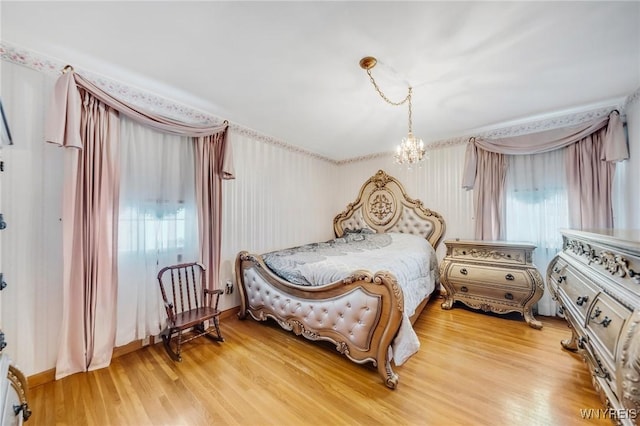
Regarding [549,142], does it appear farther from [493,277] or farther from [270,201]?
[270,201]

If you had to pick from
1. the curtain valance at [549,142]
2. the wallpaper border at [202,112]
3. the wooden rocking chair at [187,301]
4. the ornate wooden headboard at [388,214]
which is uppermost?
the wallpaper border at [202,112]

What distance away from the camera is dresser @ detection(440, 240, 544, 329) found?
2.62 metres

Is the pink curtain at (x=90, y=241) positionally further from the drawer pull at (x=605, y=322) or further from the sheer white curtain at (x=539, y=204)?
the sheer white curtain at (x=539, y=204)

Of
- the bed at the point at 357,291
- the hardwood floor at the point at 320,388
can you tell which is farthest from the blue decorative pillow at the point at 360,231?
the hardwood floor at the point at 320,388

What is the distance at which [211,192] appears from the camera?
8.88 ft

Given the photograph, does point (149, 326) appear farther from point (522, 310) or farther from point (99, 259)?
point (522, 310)

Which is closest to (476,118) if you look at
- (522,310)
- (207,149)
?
(522,310)

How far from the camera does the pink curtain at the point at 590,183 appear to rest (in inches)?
98.4

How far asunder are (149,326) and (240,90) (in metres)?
2.57

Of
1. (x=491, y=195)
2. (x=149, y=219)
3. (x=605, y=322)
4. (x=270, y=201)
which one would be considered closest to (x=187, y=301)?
(x=149, y=219)

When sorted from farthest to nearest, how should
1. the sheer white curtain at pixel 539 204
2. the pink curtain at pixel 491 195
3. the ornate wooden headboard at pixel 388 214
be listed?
the ornate wooden headboard at pixel 388 214 < the pink curtain at pixel 491 195 < the sheer white curtain at pixel 539 204

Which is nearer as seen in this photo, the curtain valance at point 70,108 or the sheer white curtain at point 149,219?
the curtain valance at point 70,108

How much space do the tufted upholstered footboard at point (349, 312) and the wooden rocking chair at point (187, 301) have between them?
0.59 meters

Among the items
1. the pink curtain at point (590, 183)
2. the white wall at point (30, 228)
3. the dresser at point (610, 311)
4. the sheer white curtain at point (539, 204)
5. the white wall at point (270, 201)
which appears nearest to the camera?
the dresser at point (610, 311)
